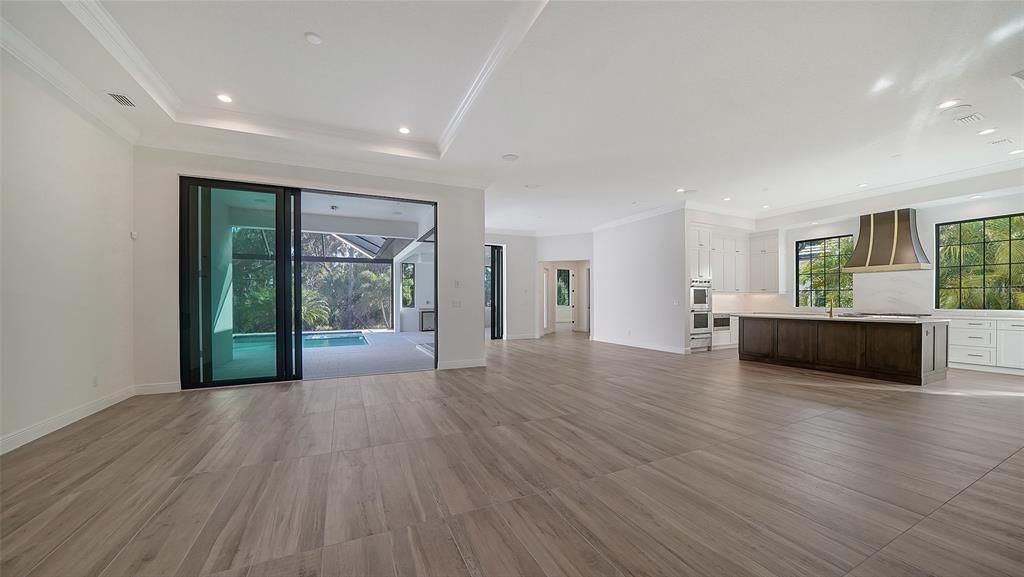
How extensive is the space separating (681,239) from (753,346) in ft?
7.76

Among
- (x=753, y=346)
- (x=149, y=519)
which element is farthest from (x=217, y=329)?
(x=753, y=346)

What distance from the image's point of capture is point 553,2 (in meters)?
2.27

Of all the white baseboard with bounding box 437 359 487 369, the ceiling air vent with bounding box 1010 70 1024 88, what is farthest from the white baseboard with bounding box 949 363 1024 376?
the white baseboard with bounding box 437 359 487 369

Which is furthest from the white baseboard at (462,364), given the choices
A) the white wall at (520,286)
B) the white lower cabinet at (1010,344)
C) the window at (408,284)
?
the white lower cabinet at (1010,344)

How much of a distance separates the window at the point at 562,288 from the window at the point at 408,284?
5.01 metres

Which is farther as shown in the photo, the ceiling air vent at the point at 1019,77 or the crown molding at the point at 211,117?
the ceiling air vent at the point at 1019,77

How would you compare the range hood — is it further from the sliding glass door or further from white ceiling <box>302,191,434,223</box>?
the sliding glass door

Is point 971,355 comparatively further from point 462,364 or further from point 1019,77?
point 462,364

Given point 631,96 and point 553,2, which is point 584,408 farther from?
point 553,2

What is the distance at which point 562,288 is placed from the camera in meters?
12.2

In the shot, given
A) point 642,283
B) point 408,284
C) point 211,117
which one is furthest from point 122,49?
point 408,284

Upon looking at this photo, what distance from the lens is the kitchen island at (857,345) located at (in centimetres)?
469

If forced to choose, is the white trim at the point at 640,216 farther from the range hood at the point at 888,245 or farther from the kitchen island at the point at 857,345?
the range hood at the point at 888,245

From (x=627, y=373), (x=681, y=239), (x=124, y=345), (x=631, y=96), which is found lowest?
(x=627, y=373)
